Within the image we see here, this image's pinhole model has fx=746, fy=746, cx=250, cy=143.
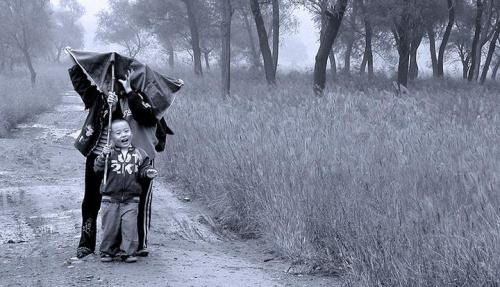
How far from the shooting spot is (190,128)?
12.1 meters

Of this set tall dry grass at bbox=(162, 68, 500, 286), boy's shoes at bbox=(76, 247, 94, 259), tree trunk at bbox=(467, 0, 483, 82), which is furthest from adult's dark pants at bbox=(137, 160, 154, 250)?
tree trunk at bbox=(467, 0, 483, 82)

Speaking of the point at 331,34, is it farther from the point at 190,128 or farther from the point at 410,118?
the point at 410,118

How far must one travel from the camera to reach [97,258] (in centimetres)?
651

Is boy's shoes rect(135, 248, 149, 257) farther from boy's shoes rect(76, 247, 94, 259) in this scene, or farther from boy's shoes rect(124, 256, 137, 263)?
boy's shoes rect(76, 247, 94, 259)

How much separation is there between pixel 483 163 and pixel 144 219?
9.86 feet

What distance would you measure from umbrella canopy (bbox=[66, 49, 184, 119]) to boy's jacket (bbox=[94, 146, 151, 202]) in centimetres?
47

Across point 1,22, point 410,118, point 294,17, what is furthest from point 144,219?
point 294,17

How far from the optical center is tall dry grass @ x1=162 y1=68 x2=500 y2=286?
490 centimetres

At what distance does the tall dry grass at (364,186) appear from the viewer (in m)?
4.90

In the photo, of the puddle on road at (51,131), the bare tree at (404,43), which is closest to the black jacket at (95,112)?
the puddle on road at (51,131)

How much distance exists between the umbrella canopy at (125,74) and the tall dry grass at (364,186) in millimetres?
1542

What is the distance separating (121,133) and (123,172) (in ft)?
1.06

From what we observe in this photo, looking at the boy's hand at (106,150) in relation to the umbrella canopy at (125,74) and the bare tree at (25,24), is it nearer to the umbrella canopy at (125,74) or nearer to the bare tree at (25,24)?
the umbrella canopy at (125,74)

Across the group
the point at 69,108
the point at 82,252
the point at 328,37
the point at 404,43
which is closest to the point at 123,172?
the point at 82,252
